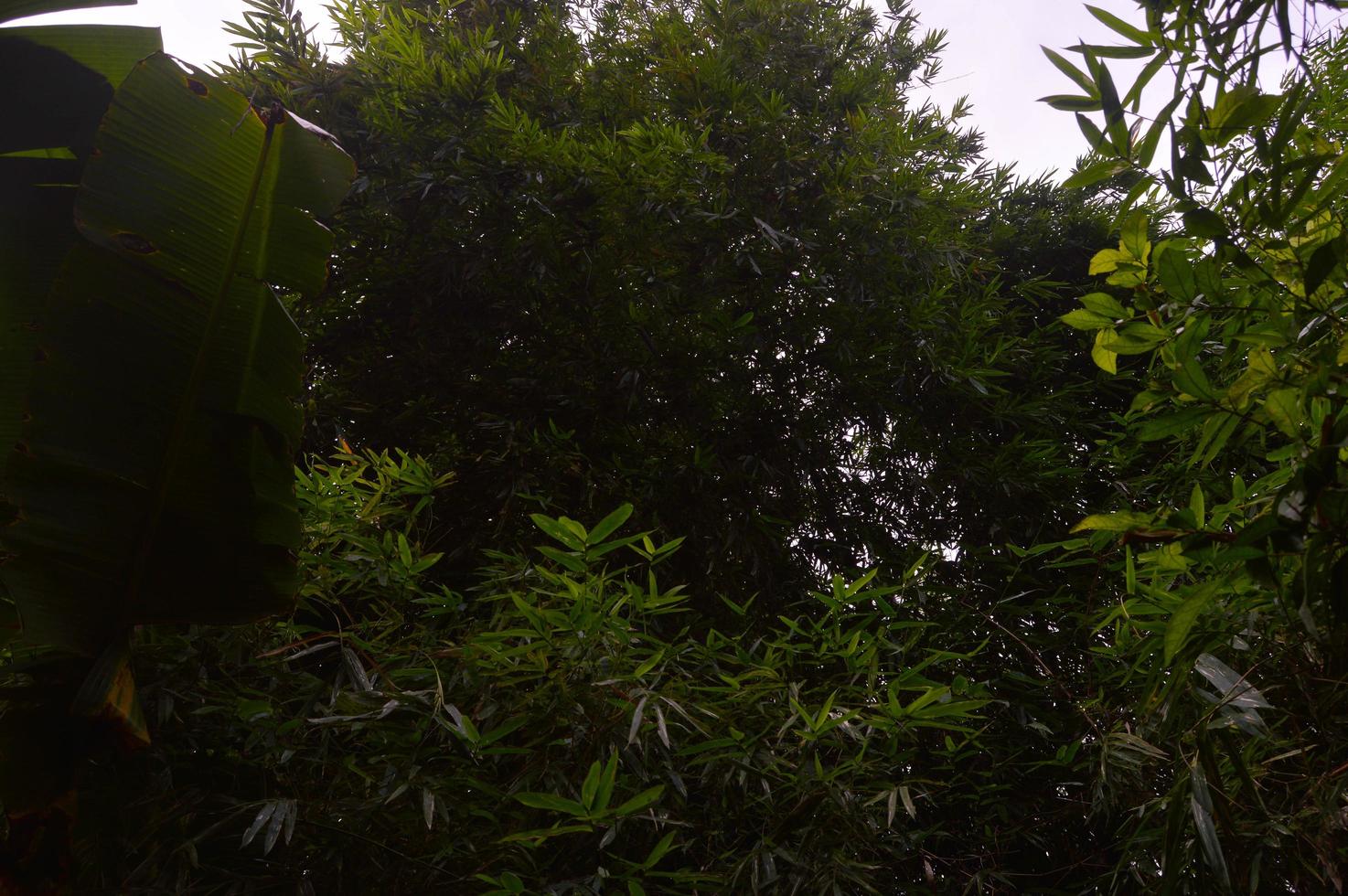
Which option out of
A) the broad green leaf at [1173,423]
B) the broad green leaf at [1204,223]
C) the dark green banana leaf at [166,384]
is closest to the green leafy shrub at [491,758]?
the dark green banana leaf at [166,384]

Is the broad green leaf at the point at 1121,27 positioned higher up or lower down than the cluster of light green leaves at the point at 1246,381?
higher up

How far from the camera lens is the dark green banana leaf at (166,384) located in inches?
50.4

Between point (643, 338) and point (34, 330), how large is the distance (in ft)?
6.09

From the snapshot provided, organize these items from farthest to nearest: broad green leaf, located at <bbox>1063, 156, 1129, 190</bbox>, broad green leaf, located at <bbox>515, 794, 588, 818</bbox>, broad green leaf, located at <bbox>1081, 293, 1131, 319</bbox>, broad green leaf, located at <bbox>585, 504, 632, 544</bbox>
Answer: broad green leaf, located at <bbox>585, 504, 632, 544</bbox> < broad green leaf, located at <bbox>515, 794, 588, 818</bbox> < broad green leaf, located at <bbox>1081, 293, 1131, 319</bbox> < broad green leaf, located at <bbox>1063, 156, 1129, 190</bbox>

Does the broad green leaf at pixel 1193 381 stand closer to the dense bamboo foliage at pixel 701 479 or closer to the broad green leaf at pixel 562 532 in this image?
the dense bamboo foliage at pixel 701 479

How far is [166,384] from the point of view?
1.35 m

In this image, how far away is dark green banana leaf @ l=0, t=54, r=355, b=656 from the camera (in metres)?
1.28

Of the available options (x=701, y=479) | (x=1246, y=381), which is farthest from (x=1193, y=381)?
(x=701, y=479)

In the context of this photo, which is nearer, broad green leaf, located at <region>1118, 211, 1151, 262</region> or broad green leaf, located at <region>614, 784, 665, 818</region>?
broad green leaf, located at <region>1118, 211, 1151, 262</region>

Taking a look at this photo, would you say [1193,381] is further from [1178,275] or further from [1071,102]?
[1071,102]

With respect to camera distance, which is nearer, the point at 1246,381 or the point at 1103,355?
the point at 1246,381

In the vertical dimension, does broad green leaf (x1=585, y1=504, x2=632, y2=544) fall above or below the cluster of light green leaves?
below

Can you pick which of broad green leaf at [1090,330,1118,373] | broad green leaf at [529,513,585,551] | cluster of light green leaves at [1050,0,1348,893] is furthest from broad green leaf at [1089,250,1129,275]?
broad green leaf at [529,513,585,551]

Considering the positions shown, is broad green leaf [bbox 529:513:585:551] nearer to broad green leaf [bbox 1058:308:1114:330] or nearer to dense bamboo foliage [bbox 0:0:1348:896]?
dense bamboo foliage [bbox 0:0:1348:896]
